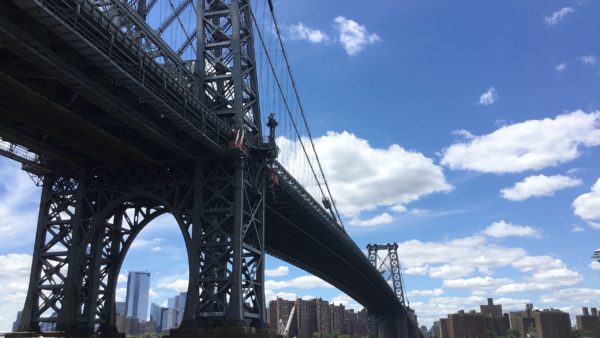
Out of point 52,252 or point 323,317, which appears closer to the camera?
point 52,252

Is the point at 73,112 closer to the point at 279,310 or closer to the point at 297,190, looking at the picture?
the point at 297,190

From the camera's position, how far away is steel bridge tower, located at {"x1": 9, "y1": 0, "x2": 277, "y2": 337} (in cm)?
3048

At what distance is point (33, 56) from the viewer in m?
21.3

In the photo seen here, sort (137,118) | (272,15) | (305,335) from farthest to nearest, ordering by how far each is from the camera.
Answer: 1. (305,335)
2. (272,15)
3. (137,118)

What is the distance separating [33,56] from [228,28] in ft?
53.2

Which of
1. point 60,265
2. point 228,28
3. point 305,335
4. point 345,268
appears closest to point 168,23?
point 228,28

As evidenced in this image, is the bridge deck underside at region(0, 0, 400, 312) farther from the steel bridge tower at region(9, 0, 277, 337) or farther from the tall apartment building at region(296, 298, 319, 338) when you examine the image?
the tall apartment building at region(296, 298, 319, 338)

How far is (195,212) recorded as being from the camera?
3148cm

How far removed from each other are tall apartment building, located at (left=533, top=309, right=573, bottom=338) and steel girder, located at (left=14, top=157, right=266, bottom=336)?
179260mm

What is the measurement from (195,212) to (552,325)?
189 meters

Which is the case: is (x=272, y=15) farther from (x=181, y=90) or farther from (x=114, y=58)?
(x=114, y=58)

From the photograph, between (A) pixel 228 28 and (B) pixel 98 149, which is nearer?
(B) pixel 98 149

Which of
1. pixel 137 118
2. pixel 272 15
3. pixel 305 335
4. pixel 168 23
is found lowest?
pixel 305 335

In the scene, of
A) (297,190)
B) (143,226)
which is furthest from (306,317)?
(143,226)
